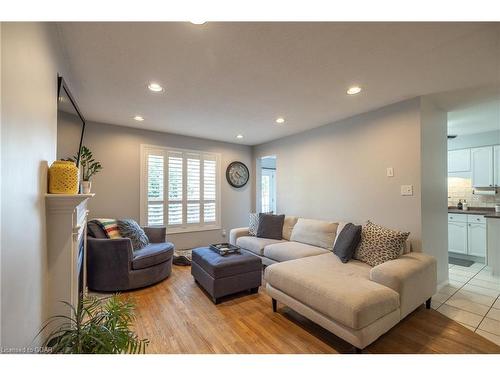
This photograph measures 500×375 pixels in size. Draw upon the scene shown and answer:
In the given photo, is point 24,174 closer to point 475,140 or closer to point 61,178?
point 61,178

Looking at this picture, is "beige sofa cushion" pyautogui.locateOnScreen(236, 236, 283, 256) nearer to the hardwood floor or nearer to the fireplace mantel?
the hardwood floor

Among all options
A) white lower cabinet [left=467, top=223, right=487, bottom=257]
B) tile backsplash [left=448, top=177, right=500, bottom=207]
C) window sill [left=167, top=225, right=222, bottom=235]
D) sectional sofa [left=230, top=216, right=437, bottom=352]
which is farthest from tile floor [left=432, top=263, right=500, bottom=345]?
window sill [left=167, top=225, right=222, bottom=235]

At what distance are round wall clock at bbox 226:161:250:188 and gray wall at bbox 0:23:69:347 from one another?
373 centimetres

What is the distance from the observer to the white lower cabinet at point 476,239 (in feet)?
12.3

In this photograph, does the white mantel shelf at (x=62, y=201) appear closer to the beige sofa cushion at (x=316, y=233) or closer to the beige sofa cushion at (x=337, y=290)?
the beige sofa cushion at (x=337, y=290)

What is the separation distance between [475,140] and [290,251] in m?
4.32

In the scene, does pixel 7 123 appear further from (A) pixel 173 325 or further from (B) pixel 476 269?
(B) pixel 476 269

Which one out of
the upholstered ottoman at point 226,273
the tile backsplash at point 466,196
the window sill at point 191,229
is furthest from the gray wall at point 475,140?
the window sill at point 191,229

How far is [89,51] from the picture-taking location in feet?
5.60

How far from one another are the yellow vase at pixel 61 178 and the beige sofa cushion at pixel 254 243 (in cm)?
260

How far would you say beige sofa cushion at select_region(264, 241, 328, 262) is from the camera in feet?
9.50

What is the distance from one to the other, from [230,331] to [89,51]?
8.56ft

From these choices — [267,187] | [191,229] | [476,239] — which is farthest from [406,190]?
[267,187]
